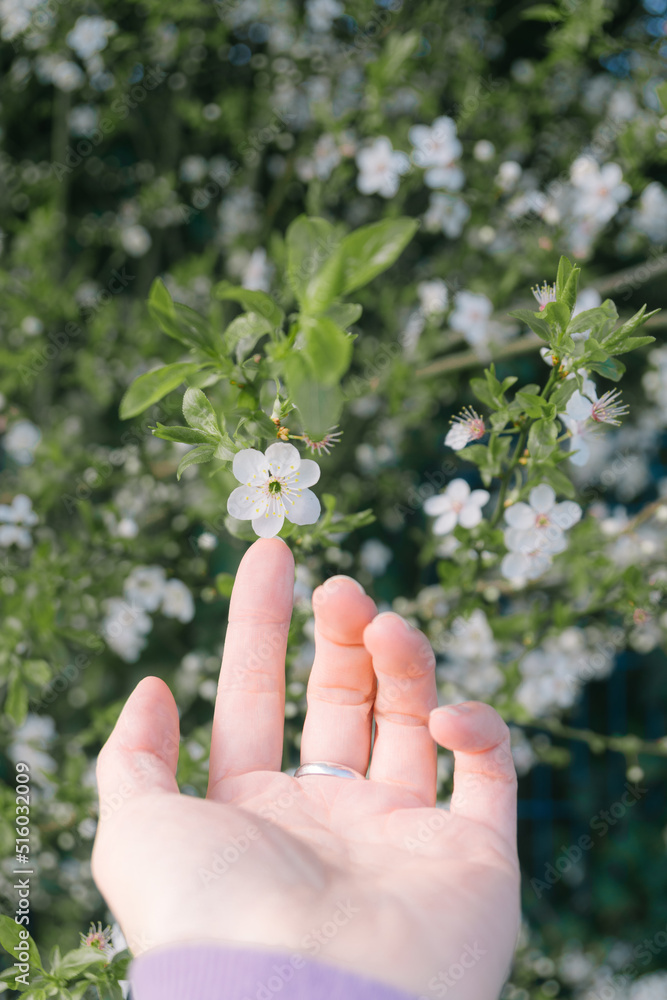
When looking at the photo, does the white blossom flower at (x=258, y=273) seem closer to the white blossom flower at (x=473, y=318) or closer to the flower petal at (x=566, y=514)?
the white blossom flower at (x=473, y=318)

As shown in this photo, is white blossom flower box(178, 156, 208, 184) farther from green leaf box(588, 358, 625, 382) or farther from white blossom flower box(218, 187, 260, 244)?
green leaf box(588, 358, 625, 382)

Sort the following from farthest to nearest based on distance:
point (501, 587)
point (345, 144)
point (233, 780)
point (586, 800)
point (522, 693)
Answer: point (586, 800) < point (345, 144) < point (522, 693) < point (501, 587) < point (233, 780)

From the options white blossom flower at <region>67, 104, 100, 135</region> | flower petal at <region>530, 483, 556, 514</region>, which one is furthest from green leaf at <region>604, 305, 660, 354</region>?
white blossom flower at <region>67, 104, 100, 135</region>

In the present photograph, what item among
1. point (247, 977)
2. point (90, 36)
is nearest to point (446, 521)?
point (247, 977)

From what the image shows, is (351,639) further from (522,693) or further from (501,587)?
(522,693)

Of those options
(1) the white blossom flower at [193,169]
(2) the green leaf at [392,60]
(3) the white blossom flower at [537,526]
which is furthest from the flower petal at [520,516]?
(1) the white blossom flower at [193,169]

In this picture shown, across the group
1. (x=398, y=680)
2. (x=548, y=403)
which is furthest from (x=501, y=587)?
(x=548, y=403)
